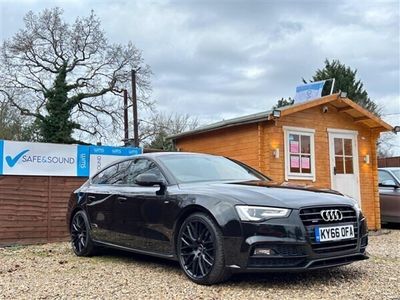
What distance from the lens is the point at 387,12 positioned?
11758mm

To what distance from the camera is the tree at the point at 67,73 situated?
31.9 metres

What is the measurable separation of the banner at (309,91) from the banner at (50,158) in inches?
229

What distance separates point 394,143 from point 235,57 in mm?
32973

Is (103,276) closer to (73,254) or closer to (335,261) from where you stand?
(73,254)

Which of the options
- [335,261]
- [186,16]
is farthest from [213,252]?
[186,16]

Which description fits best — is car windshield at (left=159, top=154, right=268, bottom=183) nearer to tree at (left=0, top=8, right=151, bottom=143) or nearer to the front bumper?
the front bumper

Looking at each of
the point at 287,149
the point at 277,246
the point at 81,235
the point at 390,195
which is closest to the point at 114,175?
the point at 81,235

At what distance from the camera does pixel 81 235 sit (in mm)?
6750

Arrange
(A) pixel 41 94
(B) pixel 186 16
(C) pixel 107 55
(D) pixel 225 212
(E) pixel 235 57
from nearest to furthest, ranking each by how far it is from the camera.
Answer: (D) pixel 225 212, (B) pixel 186 16, (E) pixel 235 57, (A) pixel 41 94, (C) pixel 107 55

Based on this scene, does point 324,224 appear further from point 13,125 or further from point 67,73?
point 67,73

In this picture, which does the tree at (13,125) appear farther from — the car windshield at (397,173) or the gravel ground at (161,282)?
the gravel ground at (161,282)

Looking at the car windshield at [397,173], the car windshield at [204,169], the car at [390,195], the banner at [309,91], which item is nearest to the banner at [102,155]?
the car windshield at [204,169]

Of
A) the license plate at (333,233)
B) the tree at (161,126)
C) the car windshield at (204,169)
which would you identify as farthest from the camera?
the tree at (161,126)

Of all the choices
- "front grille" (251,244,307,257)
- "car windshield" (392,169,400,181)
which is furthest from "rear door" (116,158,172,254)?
"car windshield" (392,169,400,181)
